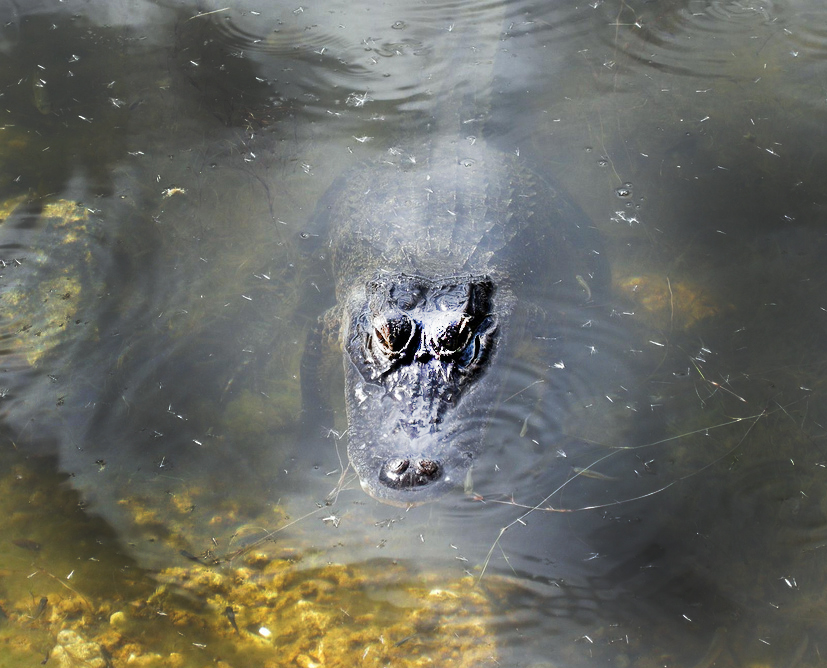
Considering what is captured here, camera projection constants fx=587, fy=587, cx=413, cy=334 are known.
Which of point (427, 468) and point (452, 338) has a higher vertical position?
point (452, 338)

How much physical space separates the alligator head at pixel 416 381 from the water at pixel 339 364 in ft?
0.68

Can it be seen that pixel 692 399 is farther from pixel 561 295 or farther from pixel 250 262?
pixel 250 262

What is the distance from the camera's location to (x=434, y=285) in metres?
4.25

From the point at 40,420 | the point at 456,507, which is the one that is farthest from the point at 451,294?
the point at 40,420

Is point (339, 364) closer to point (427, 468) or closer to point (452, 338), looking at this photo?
point (452, 338)

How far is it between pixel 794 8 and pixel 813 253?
2618mm

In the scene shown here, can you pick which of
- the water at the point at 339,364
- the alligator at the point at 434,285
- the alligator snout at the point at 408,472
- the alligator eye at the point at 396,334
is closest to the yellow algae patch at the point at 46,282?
the water at the point at 339,364

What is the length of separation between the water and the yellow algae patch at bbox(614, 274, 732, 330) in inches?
1.0

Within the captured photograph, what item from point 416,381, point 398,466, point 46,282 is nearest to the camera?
point 398,466

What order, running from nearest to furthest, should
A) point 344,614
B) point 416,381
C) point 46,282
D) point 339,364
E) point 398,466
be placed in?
point 344,614 → point 398,466 → point 416,381 → point 339,364 → point 46,282

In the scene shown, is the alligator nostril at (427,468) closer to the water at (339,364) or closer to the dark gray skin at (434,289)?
the dark gray skin at (434,289)

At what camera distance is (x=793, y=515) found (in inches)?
139

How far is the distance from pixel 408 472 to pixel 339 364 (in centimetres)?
112

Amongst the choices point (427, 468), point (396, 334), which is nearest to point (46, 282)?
point (396, 334)
